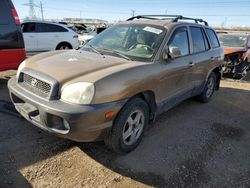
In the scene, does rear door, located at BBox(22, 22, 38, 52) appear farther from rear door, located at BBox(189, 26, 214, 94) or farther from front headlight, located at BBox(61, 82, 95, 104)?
front headlight, located at BBox(61, 82, 95, 104)

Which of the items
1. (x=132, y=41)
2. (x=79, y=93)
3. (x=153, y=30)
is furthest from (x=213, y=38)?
(x=79, y=93)

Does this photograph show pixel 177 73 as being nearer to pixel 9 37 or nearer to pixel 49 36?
pixel 9 37

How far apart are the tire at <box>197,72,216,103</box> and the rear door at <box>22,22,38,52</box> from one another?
660 cm

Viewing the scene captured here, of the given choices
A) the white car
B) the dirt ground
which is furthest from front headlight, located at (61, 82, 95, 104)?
the white car

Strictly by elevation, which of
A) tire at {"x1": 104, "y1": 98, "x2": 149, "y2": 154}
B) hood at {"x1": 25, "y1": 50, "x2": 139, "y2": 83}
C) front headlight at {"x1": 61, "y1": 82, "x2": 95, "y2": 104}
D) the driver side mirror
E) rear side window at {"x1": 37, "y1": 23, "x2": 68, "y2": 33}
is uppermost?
the driver side mirror

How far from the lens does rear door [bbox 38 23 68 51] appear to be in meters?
9.61

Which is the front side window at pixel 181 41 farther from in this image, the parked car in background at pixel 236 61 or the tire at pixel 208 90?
the parked car in background at pixel 236 61

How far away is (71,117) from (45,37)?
787 cm

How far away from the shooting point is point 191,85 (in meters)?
4.73

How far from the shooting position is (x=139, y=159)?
3.29m

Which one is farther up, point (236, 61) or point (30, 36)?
point (30, 36)

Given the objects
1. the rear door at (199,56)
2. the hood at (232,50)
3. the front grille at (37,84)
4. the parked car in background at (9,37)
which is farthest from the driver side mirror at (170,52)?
the hood at (232,50)

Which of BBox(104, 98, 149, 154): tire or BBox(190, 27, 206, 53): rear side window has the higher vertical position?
BBox(190, 27, 206, 53): rear side window

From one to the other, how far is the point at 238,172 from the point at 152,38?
7.21ft
